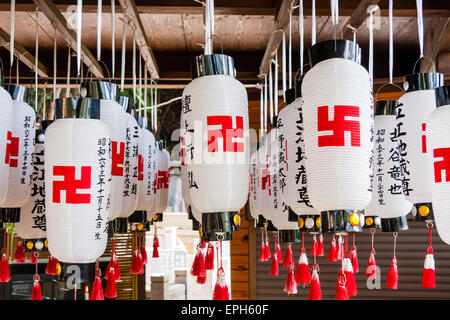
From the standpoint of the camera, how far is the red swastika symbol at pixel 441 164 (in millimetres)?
1717

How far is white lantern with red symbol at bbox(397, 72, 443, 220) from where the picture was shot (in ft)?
7.15

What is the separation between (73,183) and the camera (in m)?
1.77

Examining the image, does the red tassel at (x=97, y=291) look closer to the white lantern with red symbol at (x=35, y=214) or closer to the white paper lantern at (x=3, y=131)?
the white lantern with red symbol at (x=35, y=214)

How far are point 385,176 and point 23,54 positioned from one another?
10.9 ft

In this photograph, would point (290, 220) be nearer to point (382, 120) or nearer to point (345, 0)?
point (382, 120)

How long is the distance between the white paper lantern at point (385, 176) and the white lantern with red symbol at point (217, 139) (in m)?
0.89

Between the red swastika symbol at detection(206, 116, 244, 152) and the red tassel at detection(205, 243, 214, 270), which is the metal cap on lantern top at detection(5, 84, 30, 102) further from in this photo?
the red tassel at detection(205, 243, 214, 270)

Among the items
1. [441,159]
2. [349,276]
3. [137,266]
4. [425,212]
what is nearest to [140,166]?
[137,266]

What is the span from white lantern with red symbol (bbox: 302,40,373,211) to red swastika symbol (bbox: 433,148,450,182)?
0.90ft

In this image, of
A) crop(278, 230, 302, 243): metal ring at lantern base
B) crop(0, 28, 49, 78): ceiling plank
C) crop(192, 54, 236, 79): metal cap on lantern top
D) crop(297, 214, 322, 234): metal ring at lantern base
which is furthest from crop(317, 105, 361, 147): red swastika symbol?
crop(0, 28, 49, 78): ceiling plank

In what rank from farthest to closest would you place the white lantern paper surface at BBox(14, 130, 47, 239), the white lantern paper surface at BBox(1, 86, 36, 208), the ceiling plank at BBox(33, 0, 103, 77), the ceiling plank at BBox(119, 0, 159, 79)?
the ceiling plank at BBox(119, 0, 159, 79)
the ceiling plank at BBox(33, 0, 103, 77)
the white lantern paper surface at BBox(14, 130, 47, 239)
the white lantern paper surface at BBox(1, 86, 36, 208)

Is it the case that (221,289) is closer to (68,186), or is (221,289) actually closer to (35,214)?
(68,186)
